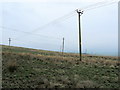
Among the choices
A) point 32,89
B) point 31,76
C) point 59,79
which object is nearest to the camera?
point 32,89

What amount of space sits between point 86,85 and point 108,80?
9.39ft

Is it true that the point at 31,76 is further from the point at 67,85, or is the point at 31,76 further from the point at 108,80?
the point at 108,80

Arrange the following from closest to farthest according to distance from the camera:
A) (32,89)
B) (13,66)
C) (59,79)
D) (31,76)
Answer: (32,89) < (59,79) < (31,76) < (13,66)

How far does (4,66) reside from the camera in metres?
17.8

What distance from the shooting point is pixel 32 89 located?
38.5 ft

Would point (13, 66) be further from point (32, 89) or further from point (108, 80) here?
point (108, 80)

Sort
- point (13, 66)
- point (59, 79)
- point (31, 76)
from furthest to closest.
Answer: point (13, 66) → point (31, 76) → point (59, 79)

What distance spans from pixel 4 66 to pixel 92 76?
8.20 meters

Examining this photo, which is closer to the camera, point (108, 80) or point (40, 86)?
point (40, 86)

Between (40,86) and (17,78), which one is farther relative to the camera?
(17,78)

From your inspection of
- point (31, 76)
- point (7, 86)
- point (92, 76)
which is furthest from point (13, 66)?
point (92, 76)

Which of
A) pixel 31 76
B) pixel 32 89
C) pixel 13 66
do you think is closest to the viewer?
pixel 32 89

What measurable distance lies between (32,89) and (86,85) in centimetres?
342

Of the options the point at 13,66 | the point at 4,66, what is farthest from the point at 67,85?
the point at 4,66
